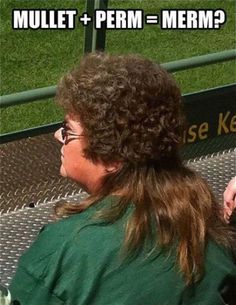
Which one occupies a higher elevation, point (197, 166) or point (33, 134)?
point (33, 134)

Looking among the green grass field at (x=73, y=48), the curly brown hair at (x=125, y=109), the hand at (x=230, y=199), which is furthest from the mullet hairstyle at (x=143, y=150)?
the green grass field at (x=73, y=48)

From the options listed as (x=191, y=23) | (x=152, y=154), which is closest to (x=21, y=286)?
(x=152, y=154)

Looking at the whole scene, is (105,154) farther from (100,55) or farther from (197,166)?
(197,166)

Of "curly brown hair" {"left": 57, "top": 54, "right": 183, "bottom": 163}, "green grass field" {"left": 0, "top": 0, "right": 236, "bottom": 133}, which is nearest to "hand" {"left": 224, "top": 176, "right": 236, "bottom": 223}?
"curly brown hair" {"left": 57, "top": 54, "right": 183, "bottom": 163}

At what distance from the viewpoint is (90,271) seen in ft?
5.88

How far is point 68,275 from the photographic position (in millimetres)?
1797

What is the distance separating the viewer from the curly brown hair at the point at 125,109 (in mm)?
1896

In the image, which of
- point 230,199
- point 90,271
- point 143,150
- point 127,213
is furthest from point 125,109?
point 230,199

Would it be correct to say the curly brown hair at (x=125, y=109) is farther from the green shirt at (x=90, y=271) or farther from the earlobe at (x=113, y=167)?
the green shirt at (x=90, y=271)

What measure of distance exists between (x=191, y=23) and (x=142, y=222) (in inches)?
184

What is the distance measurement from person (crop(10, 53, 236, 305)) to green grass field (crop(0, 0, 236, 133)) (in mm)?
4223

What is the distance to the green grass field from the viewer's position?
6.93 metres

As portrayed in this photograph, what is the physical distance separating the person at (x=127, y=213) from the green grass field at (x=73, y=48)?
4223 mm

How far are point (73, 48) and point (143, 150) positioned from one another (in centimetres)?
595
